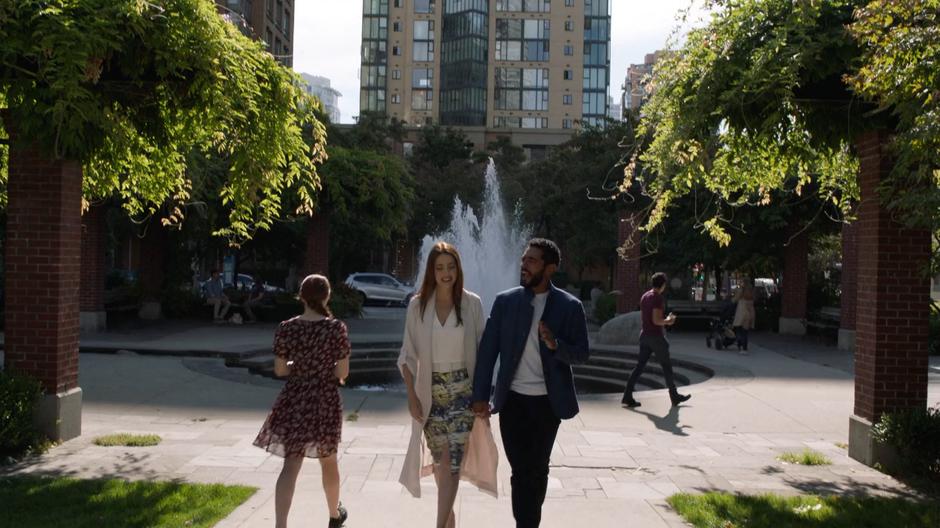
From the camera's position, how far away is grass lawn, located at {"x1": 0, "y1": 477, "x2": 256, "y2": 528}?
18.5ft

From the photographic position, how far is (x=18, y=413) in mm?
7426

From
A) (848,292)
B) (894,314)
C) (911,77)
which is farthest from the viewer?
(848,292)

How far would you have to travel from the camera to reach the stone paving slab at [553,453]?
248 inches

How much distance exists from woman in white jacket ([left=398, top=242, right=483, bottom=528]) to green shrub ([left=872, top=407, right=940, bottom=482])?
435 cm

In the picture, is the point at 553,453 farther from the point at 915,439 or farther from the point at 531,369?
the point at 531,369

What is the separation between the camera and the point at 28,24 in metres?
6.62

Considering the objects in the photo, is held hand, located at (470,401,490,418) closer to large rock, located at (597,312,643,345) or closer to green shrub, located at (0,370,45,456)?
green shrub, located at (0,370,45,456)

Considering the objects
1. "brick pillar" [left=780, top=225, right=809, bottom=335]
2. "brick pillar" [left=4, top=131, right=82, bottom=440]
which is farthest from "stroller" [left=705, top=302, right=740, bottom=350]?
"brick pillar" [left=4, top=131, right=82, bottom=440]

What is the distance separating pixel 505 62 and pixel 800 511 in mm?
79933

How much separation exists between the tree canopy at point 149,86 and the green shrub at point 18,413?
6.58 ft

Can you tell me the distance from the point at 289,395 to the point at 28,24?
3562 millimetres

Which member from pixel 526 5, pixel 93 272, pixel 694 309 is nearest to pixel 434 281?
pixel 93 272

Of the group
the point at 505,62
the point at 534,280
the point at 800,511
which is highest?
the point at 505,62

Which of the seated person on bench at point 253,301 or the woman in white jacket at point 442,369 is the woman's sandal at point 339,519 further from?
the seated person on bench at point 253,301
